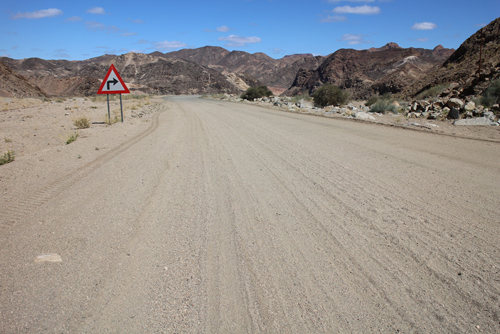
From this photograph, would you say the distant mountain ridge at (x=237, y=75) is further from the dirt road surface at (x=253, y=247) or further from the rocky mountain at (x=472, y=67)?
the dirt road surface at (x=253, y=247)

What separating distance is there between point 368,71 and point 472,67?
1631 inches

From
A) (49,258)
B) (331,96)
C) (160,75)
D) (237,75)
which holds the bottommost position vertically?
(49,258)

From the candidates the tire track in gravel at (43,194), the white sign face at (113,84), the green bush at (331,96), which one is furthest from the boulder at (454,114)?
the white sign face at (113,84)

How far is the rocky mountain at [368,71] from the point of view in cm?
4887

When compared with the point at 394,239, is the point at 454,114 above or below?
above

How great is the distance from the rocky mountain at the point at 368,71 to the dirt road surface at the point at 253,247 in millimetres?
45730

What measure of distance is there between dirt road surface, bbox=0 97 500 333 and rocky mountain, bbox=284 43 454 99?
4573cm

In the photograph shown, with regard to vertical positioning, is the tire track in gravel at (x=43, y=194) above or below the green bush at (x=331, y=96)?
below

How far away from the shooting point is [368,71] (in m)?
65.4

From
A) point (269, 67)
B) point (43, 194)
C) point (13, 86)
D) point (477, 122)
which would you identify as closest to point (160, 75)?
point (13, 86)

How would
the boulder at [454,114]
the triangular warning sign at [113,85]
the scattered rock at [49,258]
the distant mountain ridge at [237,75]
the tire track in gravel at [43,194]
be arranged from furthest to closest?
the distant mountain ridge at [237,75] → the boulder at [454,114] → the triangular warning sign at [113,85] → the tire track in gravel at [43,194] → the scattered rock at [49,258]

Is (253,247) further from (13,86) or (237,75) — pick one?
(237,75)

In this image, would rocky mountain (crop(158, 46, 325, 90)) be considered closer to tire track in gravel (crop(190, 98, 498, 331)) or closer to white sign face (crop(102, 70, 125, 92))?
white sign face (crop(102, 70, 125, 92))

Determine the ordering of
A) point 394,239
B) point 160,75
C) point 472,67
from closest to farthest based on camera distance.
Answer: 1. point 394,239
2. point 472,67
3. point 160,75
